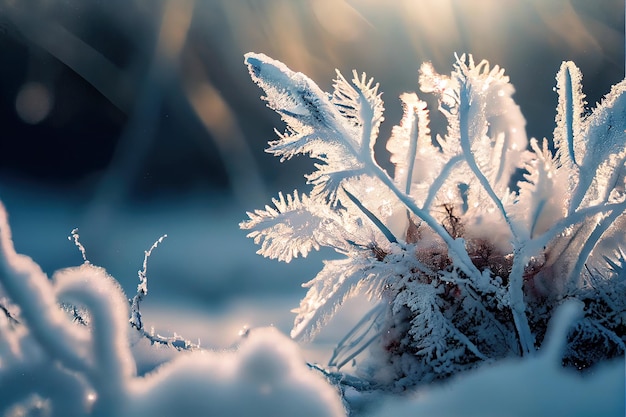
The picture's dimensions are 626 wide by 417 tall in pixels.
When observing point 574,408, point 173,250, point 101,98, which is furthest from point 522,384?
point 101,98

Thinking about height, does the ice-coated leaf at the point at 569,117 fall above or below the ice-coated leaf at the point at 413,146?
below

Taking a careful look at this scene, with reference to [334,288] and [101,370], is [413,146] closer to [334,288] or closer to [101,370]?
[334,288]

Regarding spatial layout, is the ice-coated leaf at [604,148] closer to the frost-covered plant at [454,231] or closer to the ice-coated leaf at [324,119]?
the frost-covered plant at [454,231]

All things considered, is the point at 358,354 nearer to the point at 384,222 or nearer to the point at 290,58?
the point at 384,222

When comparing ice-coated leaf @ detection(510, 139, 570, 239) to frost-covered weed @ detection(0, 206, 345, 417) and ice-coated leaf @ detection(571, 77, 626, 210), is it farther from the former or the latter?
frost-covered weed @ detection(0, 206, 345, 417)

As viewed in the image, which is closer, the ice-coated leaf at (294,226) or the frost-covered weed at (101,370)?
the frost-covered weed at (101,370)

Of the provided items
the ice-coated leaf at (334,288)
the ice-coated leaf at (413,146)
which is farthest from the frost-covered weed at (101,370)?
the ice-coated leaf at (413,146)

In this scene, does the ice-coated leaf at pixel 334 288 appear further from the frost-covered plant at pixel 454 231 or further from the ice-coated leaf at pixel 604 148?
the ice-coated leaf at pixel 604 148

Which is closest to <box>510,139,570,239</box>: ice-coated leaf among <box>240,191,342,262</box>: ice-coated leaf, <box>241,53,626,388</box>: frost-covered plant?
<box>241,53,626,388</box>: frost-covered plant

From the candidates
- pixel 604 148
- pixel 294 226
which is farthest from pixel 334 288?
pixel 604 148

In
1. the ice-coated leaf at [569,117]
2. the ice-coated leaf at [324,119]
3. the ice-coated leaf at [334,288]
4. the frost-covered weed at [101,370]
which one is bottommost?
the frost-covered weed at [101,370]
